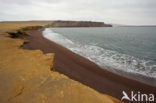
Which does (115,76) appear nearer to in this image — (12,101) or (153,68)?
(153,68)

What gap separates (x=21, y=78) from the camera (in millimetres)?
2664

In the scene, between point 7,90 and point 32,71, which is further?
point 32,71

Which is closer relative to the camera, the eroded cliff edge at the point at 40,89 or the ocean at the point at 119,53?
the eroded cliff edge at the point at 40,89

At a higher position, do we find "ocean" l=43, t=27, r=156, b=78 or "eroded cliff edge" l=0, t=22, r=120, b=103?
"eroded cliff edge" l=0, t=22, r=120, b=103

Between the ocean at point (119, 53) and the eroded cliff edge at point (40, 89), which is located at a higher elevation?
the eroded cliff edge at point (40, 89)

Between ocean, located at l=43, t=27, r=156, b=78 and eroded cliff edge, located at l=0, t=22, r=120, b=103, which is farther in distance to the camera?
ocean, located at l=43, t=27, r=156, b=78

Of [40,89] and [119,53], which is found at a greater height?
[40,89]

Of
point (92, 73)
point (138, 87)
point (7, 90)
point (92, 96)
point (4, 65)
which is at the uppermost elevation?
point (4, 65)

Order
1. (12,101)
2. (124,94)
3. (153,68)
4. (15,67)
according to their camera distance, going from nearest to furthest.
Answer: (12,101), (15,67), (124,94), (153,68)

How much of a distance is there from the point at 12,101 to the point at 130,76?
20.2ft

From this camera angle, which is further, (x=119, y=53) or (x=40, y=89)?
(x=119, y=53)

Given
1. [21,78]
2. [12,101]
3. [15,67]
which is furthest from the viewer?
[15,67]

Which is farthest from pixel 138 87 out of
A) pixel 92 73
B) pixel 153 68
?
pixel 153 68

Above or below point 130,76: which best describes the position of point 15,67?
above
